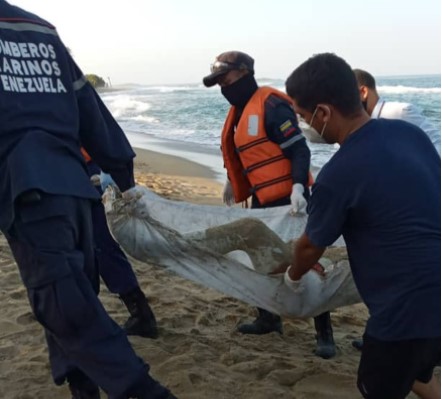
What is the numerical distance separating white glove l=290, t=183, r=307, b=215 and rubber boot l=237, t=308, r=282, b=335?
0.64 meters

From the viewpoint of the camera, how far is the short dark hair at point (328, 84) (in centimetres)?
196

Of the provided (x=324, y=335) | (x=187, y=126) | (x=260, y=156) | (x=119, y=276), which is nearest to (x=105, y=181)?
(x=119, y=276)

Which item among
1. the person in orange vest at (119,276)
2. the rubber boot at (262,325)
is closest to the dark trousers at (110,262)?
the person in orange vest at (119,276)

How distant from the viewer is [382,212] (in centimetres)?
190

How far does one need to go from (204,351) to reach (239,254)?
1.80ft

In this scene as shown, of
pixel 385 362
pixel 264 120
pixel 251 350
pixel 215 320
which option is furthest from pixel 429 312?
pixel 215 320

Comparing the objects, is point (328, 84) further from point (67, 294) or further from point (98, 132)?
point (67, 294)

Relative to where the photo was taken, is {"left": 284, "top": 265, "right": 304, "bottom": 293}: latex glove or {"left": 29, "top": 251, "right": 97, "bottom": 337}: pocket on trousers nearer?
{"left": 29, "top": 251, "right": 97, "bottom": 337}: pocket on trousers

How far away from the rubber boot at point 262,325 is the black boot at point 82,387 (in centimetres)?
127

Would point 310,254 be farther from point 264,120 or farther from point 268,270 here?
point 264,120

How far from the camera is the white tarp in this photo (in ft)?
9.31

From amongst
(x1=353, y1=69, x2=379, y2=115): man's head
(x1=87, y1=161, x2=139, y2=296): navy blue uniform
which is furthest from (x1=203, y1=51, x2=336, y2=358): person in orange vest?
(x1=87, y1=161, x2=139, y2=296): navy blue uniform

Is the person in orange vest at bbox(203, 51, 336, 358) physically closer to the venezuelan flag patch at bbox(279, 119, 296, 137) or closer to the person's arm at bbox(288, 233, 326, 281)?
the venezuelan flag patch at bbox(279, 119, 296, 137)

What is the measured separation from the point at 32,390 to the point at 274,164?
1750mm
